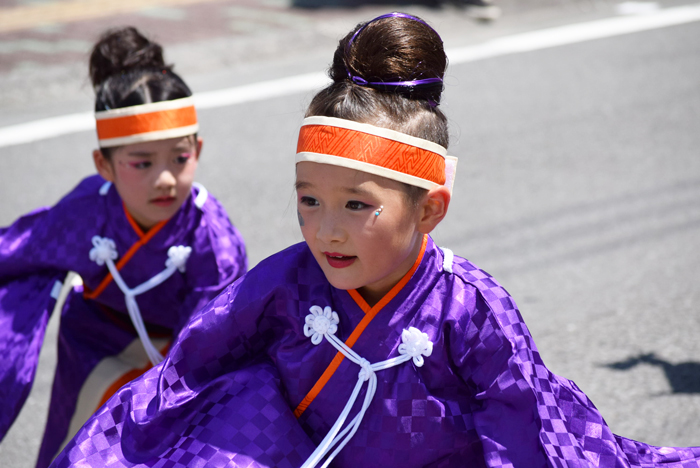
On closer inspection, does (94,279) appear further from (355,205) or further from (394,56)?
(394,56)

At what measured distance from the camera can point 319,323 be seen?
1858 mm

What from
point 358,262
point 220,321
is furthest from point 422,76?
point 220,321

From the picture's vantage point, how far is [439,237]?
4.57 m

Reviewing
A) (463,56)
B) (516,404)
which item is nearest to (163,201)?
(516,404)

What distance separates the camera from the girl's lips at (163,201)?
8.50 feet

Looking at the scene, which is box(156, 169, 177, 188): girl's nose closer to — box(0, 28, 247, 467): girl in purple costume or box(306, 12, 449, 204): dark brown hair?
box(0, 28, 247, 467): girl in purple costume

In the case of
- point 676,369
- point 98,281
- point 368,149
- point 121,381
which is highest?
point 368,149

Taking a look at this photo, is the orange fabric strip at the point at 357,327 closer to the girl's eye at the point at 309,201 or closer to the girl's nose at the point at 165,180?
the girl's eye at the point at 309,201

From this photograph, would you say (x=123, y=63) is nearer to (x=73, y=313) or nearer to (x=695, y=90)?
(x=73, y=313)

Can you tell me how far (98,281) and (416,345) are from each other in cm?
131

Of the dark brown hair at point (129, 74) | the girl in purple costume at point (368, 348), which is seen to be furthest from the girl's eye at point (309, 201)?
the dark brown hair at point (129, 74)

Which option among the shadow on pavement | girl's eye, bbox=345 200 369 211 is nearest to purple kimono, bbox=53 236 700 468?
girl's eye, bbox=345 200 369 211

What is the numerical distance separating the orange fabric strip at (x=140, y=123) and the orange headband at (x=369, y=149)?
3.09ft

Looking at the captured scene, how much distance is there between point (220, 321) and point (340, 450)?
16.2 inches
